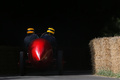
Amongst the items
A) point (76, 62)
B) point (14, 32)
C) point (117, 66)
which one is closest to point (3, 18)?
point (14, 32)

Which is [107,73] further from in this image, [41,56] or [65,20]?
[65,20]

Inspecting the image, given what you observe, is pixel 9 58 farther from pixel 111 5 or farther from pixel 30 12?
pixel 111 5

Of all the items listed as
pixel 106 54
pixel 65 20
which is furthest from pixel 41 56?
pixel 65 20

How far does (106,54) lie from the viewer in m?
17.0

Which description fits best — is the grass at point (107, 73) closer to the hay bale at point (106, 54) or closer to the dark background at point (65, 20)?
the hay bale at point (106, 54)

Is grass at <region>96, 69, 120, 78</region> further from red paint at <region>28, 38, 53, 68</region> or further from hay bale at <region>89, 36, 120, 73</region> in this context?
red paint at <region>28, 38, 53, 68</region>

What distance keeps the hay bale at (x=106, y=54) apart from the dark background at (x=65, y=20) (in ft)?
19.0

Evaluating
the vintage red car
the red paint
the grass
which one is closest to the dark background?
the vintage red car

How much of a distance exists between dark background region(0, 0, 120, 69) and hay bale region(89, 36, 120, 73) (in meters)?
5.79

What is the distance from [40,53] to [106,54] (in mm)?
2566

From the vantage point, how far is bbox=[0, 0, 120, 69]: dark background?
23016 mm

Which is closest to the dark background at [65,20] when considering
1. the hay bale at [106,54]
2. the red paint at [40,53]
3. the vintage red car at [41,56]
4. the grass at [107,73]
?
the hay bale at [106,54]

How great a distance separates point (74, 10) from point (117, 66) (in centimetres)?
851

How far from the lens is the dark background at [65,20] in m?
23.0
